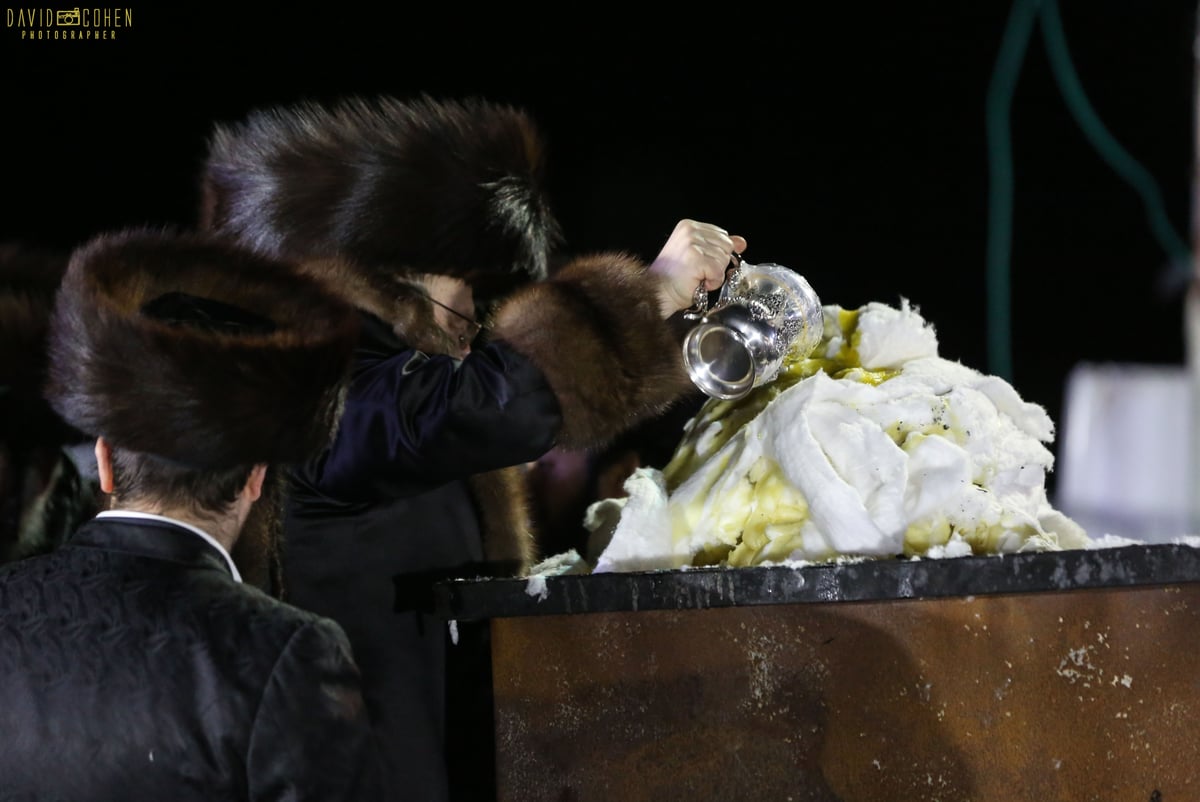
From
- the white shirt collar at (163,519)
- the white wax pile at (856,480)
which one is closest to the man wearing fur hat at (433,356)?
the white wax pile at (856,480)

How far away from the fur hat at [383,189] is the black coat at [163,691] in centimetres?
78

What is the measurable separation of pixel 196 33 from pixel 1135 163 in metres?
2.88

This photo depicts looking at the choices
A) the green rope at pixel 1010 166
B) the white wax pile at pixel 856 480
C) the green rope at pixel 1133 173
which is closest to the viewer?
the white wax pile at pixel 856 480

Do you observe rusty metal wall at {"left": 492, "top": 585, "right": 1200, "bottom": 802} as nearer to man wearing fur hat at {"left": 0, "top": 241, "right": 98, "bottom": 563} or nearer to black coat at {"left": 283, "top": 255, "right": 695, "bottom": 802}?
black coat at {"left": 283, "top": 255, "right": 695, "bottom": 802}

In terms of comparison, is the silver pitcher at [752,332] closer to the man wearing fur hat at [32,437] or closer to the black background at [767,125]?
the man wearing fur hat at [32,437]

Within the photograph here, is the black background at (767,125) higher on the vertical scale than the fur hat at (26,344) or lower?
higher

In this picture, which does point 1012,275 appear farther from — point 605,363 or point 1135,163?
point 605,363

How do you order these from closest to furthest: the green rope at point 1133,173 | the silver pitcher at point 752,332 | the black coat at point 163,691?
the black coat at point 163,691
the silver pitcher at point 752,332
the green rope at point 1133,173

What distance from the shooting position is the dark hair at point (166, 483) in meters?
1.31

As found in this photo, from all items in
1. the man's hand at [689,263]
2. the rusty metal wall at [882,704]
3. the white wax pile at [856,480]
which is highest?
the man's hand at [689,263]

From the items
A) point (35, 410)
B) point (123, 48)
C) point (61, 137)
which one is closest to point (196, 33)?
point (123, 48)

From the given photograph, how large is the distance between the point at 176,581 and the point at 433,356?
59cm

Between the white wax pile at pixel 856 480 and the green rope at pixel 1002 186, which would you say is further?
the green rope at pixel 1002 186

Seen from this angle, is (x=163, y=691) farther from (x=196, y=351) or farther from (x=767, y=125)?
(x=767, y=125)
